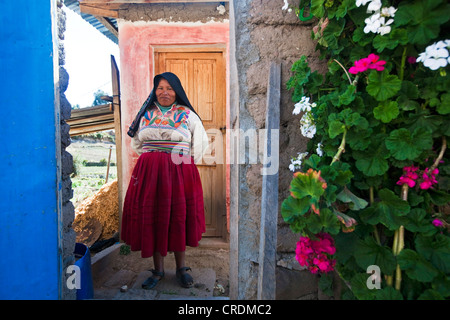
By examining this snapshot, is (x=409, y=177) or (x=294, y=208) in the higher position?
(x=409, y=177)

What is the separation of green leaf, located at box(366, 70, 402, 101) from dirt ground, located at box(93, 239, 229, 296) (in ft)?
7.96

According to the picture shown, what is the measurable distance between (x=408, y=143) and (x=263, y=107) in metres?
0.69

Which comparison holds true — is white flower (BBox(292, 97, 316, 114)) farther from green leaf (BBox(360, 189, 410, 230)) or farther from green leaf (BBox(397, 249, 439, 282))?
green leaf (BBox(397, 249, 439, 282))

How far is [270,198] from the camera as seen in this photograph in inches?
52.5

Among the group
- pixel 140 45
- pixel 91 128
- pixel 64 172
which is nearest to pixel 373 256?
pixel 64 172

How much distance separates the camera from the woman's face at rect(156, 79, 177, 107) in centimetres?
253

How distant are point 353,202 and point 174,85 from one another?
6.62ft

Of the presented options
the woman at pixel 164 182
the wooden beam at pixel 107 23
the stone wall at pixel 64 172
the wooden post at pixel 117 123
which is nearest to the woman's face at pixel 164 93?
the woman at pixel 164 182

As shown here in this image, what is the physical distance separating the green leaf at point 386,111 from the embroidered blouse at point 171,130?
5.96ft

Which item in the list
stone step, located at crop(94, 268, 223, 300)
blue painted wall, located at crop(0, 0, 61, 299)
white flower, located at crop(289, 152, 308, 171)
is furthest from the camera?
stone step, located at crop(94, 268, 223, 300)

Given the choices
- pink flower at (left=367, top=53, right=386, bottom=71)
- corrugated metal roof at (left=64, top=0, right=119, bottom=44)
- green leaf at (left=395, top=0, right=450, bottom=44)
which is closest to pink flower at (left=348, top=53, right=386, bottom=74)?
pink flower at (left=367, top=53, right=386, bottom=71)

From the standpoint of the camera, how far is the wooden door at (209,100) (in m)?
3.81

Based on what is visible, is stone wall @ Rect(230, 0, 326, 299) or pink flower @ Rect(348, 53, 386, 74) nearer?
pink flower @ Rect(348, 53, 386, 74)

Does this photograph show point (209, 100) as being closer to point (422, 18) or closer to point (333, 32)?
point (333, 32)
